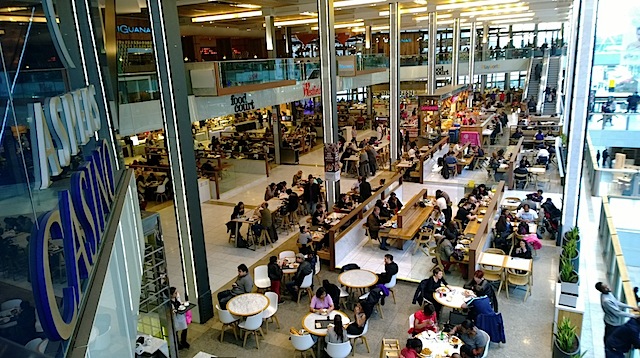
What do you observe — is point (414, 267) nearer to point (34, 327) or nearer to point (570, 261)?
point (570, 261)

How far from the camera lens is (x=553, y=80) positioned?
31.9 m

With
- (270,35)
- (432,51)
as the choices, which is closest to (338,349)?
(270,35)

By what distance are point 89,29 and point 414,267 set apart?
788 cm

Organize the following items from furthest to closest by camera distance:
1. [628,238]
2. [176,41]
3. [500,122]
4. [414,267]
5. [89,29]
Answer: [500,122], [628,238], [414,267], [176,41], [89,29]

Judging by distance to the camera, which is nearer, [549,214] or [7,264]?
[7,264]

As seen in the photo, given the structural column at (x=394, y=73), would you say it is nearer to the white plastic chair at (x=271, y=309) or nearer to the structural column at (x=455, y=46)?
the structural column at (x=455, y=46)

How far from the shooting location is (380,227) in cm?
1189

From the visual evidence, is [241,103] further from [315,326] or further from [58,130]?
[58,130]

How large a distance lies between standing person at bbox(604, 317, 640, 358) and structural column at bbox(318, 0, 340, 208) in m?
8.38

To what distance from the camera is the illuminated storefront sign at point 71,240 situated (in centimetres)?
247

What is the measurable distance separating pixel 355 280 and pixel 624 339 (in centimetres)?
441

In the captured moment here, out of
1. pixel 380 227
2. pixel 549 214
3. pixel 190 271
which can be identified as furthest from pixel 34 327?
pixel 549 214

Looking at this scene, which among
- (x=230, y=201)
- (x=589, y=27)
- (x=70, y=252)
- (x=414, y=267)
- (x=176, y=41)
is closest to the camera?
(x=70, y=252)

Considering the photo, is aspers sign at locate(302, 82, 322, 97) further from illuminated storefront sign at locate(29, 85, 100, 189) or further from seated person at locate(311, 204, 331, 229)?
illuminated storefront sign at locate(29, 85, 100, 189)
